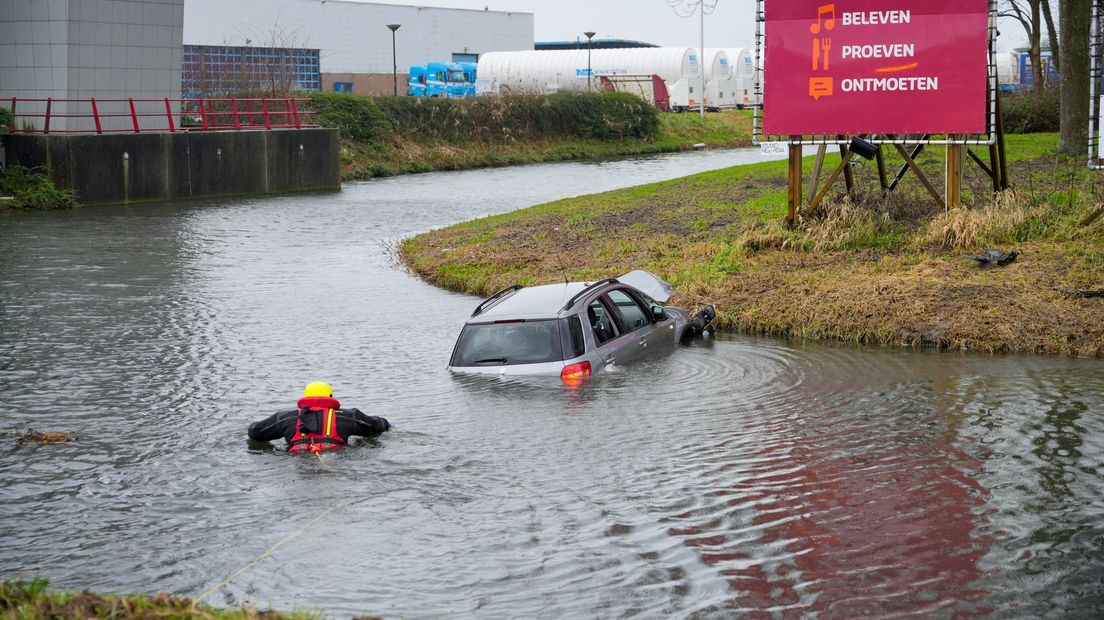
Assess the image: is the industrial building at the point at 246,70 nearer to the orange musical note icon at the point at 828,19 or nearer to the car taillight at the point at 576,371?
the orange musical note icon at the point at 828,19

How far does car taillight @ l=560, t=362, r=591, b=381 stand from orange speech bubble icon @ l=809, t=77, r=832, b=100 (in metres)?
9.21

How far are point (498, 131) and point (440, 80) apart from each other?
25.6m

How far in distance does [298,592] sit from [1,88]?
33.4 metres

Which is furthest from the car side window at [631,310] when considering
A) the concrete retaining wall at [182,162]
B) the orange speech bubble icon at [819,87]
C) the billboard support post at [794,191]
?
the concrete retaining wall at [182,162]

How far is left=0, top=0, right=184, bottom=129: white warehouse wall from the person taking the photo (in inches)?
1396

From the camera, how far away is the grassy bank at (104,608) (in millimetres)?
5727

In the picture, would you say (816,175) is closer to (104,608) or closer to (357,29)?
(104,608)

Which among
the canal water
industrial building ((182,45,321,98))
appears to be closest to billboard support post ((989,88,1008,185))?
the canal water

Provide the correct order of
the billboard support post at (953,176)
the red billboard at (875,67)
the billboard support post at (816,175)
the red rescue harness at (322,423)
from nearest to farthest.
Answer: the red rescue harness at (322,423) → the red billboard at (875,67) → the billboard support post at (953,176) → the billboard support post at (816,175)

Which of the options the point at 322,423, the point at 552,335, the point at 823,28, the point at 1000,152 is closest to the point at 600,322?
the point at 552,335

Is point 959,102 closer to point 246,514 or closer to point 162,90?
point 246,514

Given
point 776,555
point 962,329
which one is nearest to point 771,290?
point 962,329

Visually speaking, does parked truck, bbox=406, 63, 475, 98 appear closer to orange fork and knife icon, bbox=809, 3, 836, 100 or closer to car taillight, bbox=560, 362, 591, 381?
orange fork and knife icon, bbox=809, 3, 836, 100

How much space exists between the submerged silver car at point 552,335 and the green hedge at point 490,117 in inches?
1507
